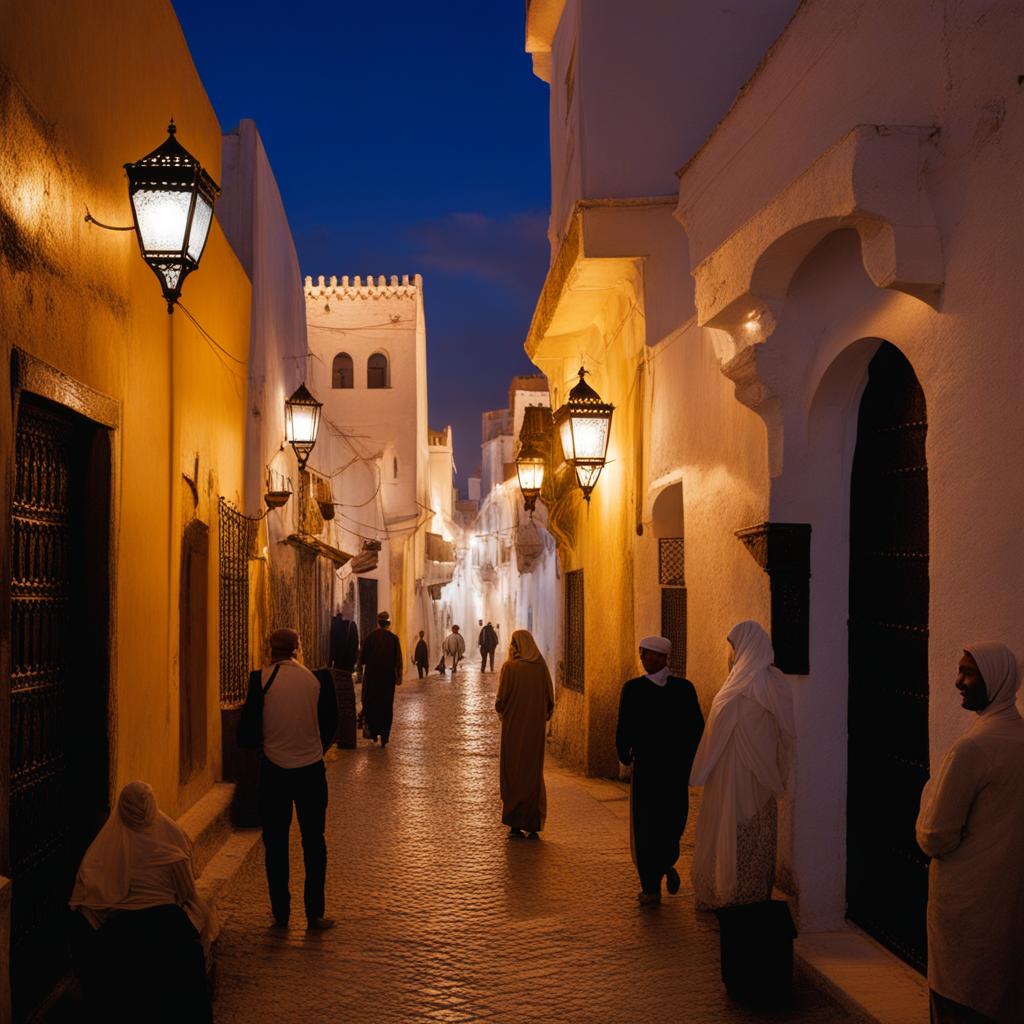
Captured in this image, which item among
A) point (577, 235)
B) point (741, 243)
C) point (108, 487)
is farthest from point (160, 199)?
point (577, 235)

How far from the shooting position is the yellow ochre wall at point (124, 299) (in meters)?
4.39

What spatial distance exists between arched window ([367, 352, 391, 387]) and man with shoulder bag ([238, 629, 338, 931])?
29980 mm

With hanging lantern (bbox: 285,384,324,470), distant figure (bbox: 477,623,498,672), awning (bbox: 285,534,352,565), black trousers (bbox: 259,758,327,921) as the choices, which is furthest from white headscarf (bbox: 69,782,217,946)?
distant figure (bbox: 477,623,498,672)

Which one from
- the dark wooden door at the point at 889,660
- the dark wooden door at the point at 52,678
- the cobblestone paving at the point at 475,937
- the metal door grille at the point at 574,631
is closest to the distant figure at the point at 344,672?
the metal door grille at the point at 574,631

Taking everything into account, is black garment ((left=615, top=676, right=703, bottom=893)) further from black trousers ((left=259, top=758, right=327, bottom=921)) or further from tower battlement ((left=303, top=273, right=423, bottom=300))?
tower battlement ((left=303, top=273, right=423, bottom=300))

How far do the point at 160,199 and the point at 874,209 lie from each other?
2.98m

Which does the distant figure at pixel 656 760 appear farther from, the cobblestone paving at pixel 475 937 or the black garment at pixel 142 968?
the black garment at pixel 142 968

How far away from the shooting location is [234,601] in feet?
33.2

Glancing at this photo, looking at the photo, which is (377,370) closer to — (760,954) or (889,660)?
(889,660)

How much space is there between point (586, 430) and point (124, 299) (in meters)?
4.92

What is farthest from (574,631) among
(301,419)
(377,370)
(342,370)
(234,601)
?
(342,370)

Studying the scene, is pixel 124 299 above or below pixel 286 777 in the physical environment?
above

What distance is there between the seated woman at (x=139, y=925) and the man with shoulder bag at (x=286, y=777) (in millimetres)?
1702

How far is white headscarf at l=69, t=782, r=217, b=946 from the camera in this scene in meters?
4.26
